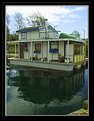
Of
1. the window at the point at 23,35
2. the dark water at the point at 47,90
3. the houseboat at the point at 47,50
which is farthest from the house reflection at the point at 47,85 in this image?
the window at the point at 23,35

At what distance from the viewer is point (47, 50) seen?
79.9 inches

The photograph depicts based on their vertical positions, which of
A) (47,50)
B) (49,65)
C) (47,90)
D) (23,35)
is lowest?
(47,90)

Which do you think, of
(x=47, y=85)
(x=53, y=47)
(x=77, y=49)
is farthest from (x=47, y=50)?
(x=47, y=85)

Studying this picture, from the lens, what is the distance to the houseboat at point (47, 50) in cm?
188

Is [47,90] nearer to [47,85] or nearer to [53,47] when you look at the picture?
[47,85]

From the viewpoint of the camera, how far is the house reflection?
2078 mm

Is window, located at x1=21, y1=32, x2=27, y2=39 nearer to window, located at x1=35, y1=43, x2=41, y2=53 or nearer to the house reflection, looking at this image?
window, located at x1=35, y1=43, x2=41, y2=53

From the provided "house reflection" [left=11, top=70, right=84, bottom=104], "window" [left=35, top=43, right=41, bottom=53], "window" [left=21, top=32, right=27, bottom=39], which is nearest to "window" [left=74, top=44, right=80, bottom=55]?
"house reflection" [left=11, top=70, right=84, bottom=104]

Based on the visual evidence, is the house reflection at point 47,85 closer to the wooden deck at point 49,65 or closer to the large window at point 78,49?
the wooden deck at point 49,65

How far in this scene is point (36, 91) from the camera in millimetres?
2426

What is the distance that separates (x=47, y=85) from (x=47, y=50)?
22.6 inches

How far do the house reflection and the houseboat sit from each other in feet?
0.42
